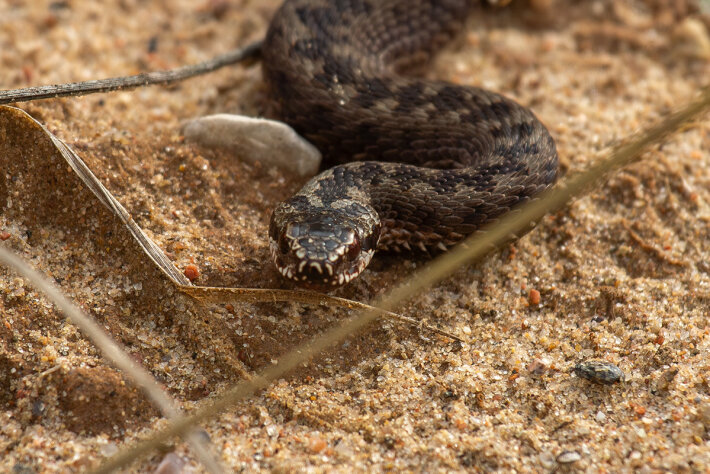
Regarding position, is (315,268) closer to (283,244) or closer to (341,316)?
(283,244)

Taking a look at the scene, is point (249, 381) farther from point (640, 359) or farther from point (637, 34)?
point (637, 34)

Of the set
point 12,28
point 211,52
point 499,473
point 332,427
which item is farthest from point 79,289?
point 12,28

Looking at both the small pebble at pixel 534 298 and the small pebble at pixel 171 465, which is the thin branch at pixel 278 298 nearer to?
the small pebble at pixel 534 298

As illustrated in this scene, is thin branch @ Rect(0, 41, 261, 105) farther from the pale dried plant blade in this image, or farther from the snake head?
the snake head

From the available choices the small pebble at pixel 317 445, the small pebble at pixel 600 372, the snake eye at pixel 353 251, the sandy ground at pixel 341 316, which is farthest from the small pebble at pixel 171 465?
the small pebble at pixel 600 372

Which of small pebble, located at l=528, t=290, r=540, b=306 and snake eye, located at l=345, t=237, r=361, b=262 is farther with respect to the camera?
small pebble, located at l=528, t=290, r=540, b=306

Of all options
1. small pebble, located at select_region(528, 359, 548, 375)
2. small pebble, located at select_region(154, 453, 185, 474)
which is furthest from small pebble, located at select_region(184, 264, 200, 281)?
small pebble, located at select_region(528, 359, 548, 375)
